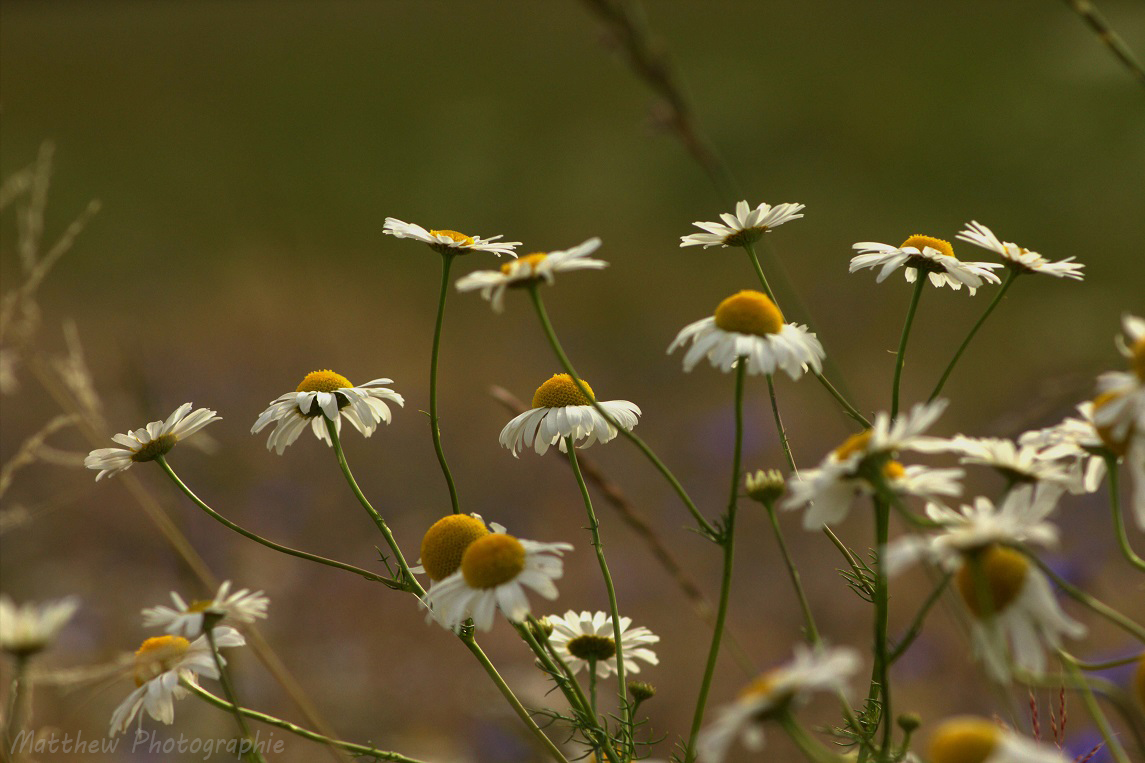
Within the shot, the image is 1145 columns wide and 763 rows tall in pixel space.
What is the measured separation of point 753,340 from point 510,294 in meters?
3.84

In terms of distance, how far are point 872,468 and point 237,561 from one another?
98.0 inches

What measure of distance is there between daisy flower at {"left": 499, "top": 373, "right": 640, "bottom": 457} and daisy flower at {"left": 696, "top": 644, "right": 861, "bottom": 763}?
16.1 inches

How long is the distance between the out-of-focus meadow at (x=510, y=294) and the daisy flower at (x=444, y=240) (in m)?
0.23

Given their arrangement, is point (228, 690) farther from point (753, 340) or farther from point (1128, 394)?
point (1128, 394)

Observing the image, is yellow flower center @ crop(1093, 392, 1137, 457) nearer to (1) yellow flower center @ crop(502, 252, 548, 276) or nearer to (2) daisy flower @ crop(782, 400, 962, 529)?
(2) daisy flower @ crop(782, 400, 962, 529)

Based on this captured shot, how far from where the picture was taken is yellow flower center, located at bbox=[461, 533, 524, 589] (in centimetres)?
66

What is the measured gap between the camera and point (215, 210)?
20.3ft

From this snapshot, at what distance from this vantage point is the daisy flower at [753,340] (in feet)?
2.18

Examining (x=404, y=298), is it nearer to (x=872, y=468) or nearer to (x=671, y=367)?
(x=671, y=367)

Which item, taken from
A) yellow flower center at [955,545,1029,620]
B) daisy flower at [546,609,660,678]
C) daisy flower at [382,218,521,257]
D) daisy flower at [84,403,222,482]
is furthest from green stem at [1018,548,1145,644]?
daisy flower at [84,403,222,482]

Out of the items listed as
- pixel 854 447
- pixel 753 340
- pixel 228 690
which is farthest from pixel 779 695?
pixel 228 690

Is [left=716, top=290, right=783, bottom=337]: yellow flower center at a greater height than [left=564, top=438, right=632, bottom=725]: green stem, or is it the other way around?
[left=716, top=290, right=783, bottom=337]: yellow flower center

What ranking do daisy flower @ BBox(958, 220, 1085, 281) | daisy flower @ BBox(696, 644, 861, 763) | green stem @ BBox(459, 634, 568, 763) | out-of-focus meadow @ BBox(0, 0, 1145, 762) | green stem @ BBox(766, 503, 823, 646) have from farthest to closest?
1. out-of-focus meadow @ BBox(0, 0, 1145, 762)
2. daisy flower @ BBox(958, 220, 1085, 281)
3. green stem @ BBox(459, 634, 568, 763)
4. green stem @ BBox(766, 503, 823, 646)
5. daisy flower @ BBox(696, 644, 861, 763)

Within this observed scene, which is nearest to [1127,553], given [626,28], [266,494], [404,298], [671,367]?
[626,28]
